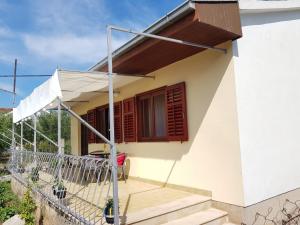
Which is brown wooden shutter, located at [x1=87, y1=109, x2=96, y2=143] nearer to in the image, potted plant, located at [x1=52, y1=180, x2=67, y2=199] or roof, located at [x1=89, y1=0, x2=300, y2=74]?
roof, located at [x1=89, y1=0, x2=300, y2=74]

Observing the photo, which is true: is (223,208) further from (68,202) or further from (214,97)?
(68,202)

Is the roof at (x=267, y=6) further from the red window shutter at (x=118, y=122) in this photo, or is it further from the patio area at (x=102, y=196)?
the red window shutter at (x=118, y=122)

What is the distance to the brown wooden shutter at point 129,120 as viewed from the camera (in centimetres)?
1066

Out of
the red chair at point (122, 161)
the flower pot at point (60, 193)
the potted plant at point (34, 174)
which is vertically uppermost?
the red chair at point (122, 161)

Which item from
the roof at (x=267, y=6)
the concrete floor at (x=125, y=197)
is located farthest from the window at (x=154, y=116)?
the roof at (x=267, y=6)

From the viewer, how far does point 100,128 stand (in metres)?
14.1

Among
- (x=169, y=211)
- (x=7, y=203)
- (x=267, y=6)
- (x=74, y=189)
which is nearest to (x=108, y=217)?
(x=169, y=211)

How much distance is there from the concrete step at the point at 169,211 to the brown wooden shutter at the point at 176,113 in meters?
1.77

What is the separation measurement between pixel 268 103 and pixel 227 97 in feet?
4.10

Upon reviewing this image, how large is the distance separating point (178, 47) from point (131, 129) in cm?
448

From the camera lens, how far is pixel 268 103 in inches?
287

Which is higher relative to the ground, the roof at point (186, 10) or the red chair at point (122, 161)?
the roof at point (186, 10)

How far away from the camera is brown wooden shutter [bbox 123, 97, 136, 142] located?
10.7 meters

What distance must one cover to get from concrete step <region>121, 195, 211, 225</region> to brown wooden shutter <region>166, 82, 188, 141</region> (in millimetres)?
1774
